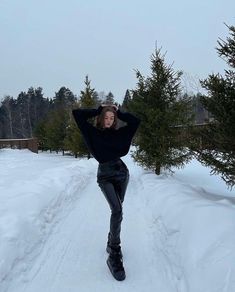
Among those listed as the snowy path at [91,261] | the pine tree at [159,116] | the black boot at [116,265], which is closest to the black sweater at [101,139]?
the black boot at [116,265]

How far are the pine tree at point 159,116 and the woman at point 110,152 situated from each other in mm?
9681

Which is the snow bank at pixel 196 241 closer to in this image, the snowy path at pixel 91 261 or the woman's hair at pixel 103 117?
the snowy path at pixel 91 261

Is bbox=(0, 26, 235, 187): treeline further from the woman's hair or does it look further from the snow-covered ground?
the snow-covered ground

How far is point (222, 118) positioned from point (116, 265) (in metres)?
4.35

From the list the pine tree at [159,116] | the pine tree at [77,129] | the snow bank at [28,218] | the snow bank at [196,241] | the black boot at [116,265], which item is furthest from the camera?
the pine tree at [77,129]

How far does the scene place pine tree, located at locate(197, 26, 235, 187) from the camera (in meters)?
7.59

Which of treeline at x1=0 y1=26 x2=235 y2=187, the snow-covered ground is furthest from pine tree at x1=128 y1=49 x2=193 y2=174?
the snow-covered ground

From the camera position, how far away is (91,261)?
505 cm

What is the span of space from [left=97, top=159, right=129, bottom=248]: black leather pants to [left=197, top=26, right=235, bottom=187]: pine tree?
134 inches

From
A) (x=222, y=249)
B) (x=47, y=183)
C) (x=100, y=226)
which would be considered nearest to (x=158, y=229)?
(x=100, y=226)

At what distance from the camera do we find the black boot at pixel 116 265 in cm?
442

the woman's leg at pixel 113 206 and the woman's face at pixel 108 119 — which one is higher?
the woman's face at pixel 108 119

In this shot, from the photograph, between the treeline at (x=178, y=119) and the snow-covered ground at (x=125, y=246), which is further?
the treeline at (x=178, y=119)

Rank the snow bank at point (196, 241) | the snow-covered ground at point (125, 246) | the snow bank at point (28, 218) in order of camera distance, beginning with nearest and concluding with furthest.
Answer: the snow bank at point (196, 241)
the snow-covered ground at point (125, 246)
the snow bank at point (28, 218)
